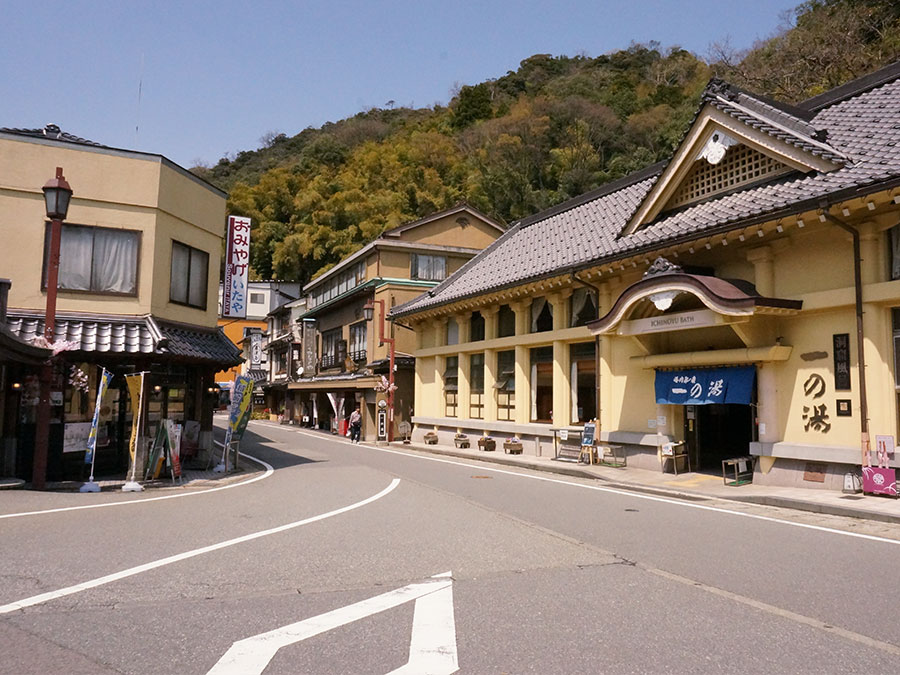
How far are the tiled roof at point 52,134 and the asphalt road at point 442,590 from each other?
8498 mm

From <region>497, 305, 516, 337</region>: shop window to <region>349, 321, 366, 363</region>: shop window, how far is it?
1379cm

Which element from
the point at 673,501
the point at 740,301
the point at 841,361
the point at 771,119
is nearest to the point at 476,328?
the point at 771,119

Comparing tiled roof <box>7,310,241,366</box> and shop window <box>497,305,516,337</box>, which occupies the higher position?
shop window <box>497,305,516,337</box>

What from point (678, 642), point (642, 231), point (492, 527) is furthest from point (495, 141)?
point (678, 642)

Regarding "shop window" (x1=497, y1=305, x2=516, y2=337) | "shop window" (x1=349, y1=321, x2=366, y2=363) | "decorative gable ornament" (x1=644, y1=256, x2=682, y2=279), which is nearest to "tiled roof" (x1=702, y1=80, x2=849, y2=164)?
"decorative gable ornament" (x1=644, y1=256, x2=682, y2=279)

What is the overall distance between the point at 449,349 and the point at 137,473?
1557 centimetres

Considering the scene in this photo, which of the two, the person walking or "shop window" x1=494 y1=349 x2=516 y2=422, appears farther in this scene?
the person walking

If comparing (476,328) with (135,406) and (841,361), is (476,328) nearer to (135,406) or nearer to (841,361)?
(135,406)

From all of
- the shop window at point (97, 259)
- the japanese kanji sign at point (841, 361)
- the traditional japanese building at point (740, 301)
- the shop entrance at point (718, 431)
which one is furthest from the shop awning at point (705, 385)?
the shop window at point (97, 259)

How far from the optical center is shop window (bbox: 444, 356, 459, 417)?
28.6 m

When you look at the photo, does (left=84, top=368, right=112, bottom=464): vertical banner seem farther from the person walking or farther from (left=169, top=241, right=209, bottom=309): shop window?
the person walking

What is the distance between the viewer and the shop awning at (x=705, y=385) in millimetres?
14820

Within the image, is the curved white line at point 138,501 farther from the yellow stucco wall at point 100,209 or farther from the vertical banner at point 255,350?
the vertical banner at point 255,350

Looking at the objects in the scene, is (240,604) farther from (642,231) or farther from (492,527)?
(642,231)
